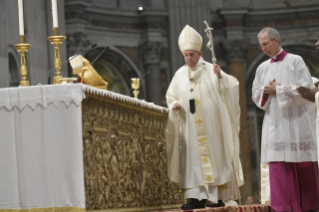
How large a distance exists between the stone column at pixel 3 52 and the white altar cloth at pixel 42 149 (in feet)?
10.3

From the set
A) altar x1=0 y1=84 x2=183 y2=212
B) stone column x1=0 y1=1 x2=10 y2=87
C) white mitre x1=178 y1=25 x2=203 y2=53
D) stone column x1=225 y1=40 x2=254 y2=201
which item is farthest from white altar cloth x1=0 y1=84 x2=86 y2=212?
stone column x1=225 y1=40 x2=254 y2=201

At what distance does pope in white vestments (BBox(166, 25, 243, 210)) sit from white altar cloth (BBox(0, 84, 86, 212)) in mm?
1719

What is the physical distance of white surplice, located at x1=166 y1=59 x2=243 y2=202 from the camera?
5.72 meters

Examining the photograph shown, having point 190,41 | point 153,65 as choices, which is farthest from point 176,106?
point 153,65

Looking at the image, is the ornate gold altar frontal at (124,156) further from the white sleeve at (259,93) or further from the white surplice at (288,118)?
the white surplice at (288,118)

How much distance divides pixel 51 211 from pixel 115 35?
8663 millimetres

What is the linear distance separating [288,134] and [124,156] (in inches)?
62.0

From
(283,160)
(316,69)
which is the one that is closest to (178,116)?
(283,160)

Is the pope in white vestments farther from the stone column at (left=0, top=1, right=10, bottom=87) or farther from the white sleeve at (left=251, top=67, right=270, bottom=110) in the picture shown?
the stone column at (left=0, top=1, right=10, bottom=87)

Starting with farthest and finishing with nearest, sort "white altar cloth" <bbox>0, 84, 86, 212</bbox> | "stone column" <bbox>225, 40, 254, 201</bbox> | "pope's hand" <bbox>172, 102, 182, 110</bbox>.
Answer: "stone column" <bbox>225, 40, 254, 201</bbox> < "pope's hand" <bbox>172, 102, 182, 110</bbox> < "white altar cloth" <bbox>0, 84, 86, 212</bbox>

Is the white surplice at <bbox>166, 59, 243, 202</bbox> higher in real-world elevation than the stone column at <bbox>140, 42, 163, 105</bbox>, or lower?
lower

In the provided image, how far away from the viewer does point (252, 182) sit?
12680mm

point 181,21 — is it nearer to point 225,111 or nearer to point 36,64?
point 36,64

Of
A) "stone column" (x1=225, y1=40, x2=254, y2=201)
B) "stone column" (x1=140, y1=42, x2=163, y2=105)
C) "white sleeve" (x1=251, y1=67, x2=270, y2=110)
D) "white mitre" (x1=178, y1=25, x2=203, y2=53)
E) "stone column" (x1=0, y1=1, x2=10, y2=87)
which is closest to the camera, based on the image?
"white sleeve" (x1=251, y1=67, x2=270, y2=110)
